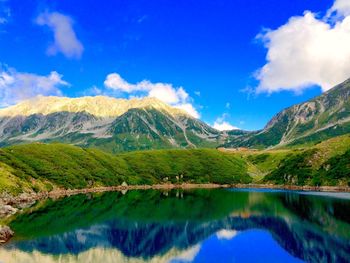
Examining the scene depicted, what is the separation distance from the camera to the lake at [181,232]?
8288 cm

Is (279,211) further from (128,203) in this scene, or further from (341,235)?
(128,203)

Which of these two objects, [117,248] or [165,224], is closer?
[117,248]

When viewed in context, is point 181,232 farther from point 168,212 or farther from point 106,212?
point 106,212

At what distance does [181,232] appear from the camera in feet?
374

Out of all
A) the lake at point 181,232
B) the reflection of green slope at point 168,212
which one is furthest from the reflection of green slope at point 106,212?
the lake at point 181,232

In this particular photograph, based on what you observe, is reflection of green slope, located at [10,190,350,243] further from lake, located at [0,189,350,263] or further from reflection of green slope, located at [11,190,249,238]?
lake, located at [0,189,350,263]

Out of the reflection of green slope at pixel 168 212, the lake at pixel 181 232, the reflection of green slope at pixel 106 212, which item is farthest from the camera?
the reflection of green slope at pixel 168 212

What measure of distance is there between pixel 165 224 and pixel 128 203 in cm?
5900

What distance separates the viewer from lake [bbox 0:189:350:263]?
82.9m

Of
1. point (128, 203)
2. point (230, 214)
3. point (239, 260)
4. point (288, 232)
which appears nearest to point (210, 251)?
point (239, 260)

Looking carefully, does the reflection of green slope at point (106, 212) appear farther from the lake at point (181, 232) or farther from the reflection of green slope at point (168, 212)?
the lake at point (181, 232)

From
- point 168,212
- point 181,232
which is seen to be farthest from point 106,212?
point 181,232

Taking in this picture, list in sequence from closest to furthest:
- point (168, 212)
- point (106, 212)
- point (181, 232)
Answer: point (181, 232), point (106, 212), point (168, 212)

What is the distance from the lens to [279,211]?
153500 millimetres
